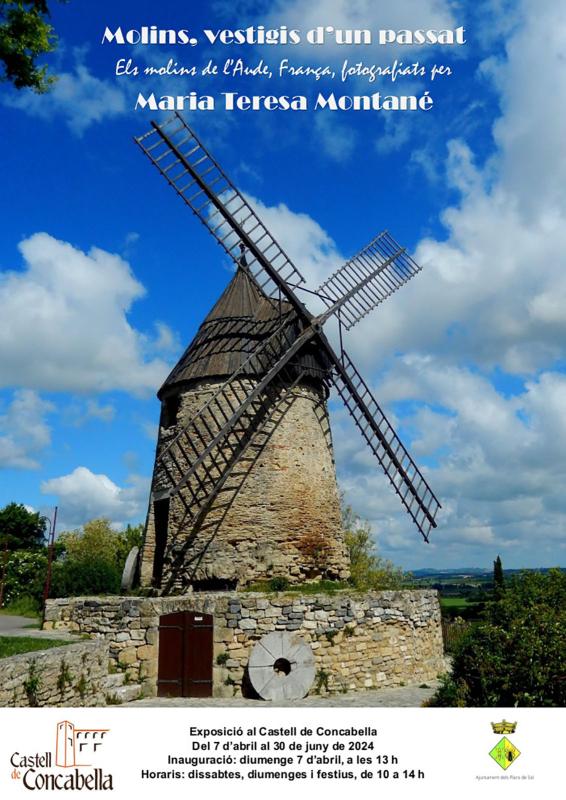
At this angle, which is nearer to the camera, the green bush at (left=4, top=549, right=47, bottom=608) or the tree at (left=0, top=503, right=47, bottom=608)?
the green bush at (left=4, top=549, right=47, bottom=608)

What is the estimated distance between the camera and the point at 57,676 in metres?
9.34

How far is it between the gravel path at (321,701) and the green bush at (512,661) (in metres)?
1.33

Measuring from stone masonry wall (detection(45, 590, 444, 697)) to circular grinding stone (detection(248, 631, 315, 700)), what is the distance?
28 cm

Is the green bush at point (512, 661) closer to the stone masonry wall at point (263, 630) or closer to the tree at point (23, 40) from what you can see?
the stone masonry wall at point (263, 630)

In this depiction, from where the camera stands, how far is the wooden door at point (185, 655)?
11867 millimetres

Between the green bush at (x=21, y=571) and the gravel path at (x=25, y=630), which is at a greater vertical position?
the green bush at (x=21, y=571)

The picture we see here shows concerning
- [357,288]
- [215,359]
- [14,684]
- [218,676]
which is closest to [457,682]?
[218,676]

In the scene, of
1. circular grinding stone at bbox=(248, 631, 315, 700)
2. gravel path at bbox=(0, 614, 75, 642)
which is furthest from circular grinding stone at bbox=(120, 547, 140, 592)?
circular grinding stone at bbox=(248, 631, 315, 700)

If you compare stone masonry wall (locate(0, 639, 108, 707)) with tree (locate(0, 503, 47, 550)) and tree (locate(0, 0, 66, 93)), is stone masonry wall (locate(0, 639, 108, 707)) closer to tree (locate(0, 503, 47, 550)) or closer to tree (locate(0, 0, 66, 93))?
tree (locate(0, 0, 66, 93))

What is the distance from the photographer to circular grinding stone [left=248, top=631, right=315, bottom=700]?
11562mm
